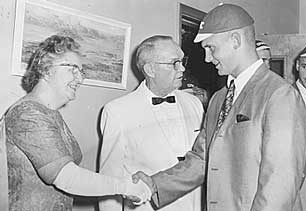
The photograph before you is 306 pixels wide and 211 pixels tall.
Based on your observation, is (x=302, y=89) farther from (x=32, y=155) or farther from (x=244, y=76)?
(x=32, y=155)

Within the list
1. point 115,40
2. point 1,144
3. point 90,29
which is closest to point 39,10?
point 90,29

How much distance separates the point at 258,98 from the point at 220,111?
294 millimetres

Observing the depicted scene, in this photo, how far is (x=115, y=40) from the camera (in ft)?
10.7

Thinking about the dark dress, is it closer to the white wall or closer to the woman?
the woman

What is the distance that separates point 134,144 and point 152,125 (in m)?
0.15

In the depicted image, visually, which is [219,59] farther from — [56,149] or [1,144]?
[1,144]

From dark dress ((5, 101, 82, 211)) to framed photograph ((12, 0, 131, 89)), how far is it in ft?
2.05

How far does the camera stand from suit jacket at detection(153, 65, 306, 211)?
1.99 metres

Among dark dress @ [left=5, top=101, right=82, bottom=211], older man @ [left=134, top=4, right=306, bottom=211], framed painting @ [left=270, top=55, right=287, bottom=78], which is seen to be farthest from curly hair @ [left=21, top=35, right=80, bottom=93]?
framed painting @ [left=270, top=55, right=287, bottom=78]

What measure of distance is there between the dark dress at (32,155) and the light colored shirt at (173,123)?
0.95 metres

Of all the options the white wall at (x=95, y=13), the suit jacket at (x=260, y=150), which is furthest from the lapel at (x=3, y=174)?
the suit jacket at (x=260, y=150)

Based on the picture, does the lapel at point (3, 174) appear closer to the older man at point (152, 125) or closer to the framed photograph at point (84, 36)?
the framed photograph at point (84, 36)

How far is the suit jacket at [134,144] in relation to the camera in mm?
2926

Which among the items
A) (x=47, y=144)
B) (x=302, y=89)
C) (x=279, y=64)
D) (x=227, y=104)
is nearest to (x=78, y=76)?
(x=47, y=144)
